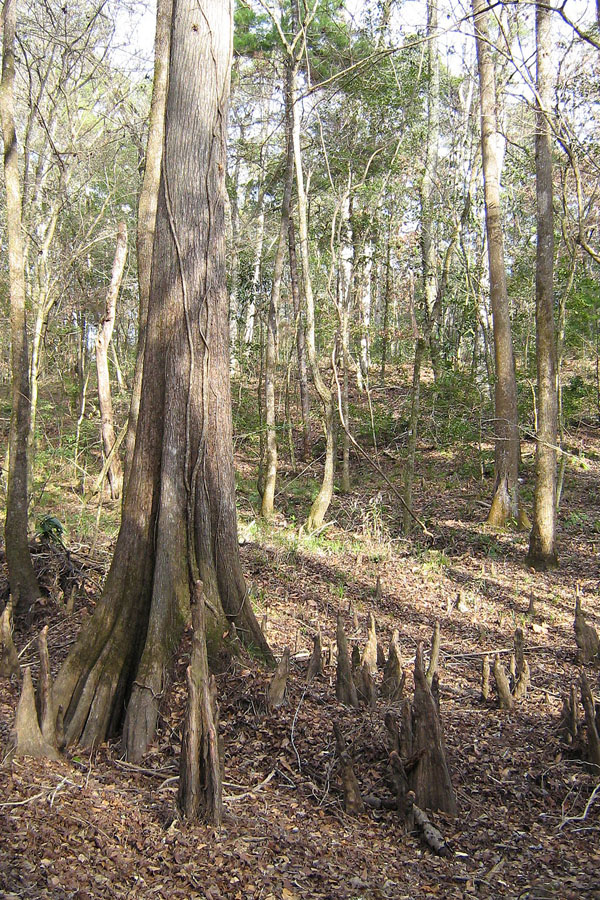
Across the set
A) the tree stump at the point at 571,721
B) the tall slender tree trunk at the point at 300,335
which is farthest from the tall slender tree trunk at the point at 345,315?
the tree stump at the point at 571,721

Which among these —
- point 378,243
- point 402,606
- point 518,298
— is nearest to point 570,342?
point 518,298

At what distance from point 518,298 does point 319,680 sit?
1491 cm

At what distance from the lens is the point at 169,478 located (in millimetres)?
4086

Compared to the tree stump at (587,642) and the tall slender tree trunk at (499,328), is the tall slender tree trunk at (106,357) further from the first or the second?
the tree stump at (587,642)

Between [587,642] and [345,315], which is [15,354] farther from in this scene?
[345,315]

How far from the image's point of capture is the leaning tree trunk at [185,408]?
13.3ft

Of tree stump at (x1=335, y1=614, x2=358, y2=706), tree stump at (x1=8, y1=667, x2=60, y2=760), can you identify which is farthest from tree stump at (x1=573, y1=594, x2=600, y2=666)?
tree stump at (x1=8, y1=667, x2=60, y2=760)

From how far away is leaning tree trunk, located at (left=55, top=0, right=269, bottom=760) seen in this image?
4.04m

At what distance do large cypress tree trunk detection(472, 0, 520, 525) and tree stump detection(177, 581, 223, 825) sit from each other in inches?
322

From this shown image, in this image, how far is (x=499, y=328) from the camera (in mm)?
10469

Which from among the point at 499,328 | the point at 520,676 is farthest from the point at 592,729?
the point at 499,328

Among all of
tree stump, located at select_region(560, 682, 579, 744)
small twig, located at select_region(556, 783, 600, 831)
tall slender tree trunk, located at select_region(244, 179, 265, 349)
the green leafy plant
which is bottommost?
small twig, located at select_region(556, 783, 600, 831)

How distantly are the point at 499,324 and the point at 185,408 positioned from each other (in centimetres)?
773

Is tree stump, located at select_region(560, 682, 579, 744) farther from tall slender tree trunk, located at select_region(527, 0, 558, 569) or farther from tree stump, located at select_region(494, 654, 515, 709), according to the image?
tall slender tree trunk, located at select_region(527, 0, 558, 569)
